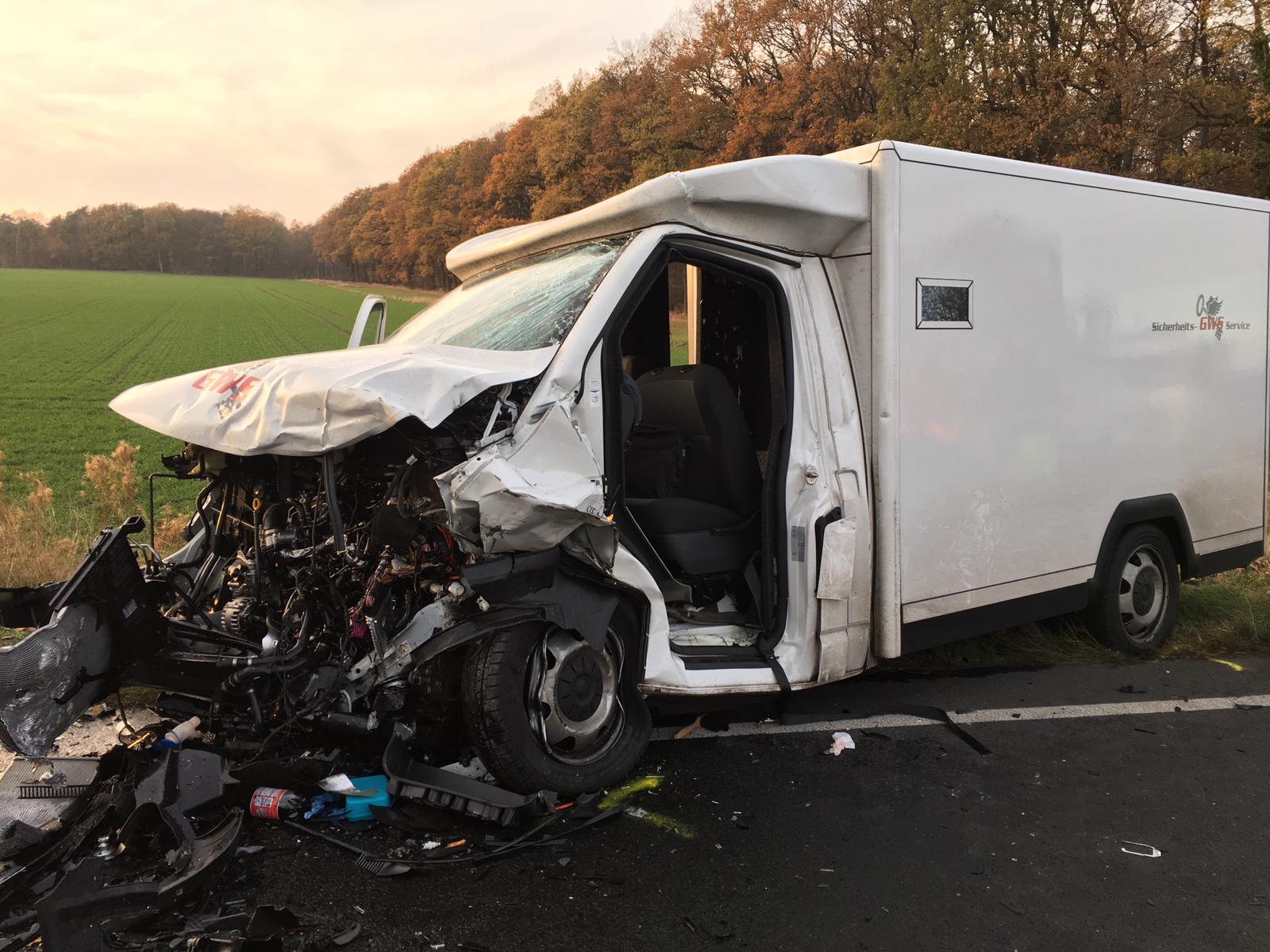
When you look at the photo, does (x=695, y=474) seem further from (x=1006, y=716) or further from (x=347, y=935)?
(x=347, y=935)

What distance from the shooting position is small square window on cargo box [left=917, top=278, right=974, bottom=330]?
13.7 feet

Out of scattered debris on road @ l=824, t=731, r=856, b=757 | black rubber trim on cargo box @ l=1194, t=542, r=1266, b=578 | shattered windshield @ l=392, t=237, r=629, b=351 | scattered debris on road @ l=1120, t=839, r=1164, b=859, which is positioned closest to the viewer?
scattered debris on road @ l=1120, t=839, r=1164, b=859

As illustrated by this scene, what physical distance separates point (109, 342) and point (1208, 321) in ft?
147

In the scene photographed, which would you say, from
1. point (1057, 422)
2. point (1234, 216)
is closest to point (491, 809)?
point (1057, 422)

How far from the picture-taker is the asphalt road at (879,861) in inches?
109

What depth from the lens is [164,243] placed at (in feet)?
389

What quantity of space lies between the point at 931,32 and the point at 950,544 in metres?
28.5

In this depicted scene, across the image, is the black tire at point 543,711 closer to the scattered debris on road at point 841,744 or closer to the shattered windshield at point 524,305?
the scattered debris on road at point 841,744

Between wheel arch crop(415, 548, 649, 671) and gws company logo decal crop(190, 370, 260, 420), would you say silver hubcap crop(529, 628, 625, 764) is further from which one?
gws company logo decal crop(190, 370, 260, 420)

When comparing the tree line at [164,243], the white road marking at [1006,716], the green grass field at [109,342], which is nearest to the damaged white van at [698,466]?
the white road marking at [1006,716]

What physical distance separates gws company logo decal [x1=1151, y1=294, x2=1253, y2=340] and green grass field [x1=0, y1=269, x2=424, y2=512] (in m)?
10.9

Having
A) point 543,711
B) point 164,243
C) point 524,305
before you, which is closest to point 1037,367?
point 524,305

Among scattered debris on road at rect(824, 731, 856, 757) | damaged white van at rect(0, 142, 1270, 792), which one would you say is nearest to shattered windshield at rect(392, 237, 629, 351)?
damaged white van at rect(0, 142, 1270, 792)

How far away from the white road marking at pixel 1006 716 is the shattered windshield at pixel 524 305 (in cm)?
188
